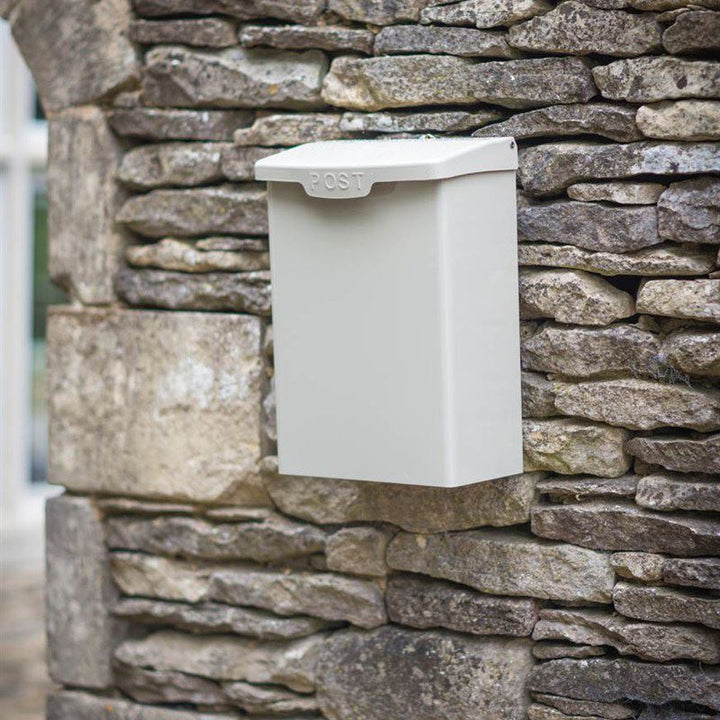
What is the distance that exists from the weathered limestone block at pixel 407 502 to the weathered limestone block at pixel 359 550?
30mm

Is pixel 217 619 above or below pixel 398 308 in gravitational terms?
below

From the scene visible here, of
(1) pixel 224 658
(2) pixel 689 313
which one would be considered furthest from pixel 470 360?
(1) pixel 224 658

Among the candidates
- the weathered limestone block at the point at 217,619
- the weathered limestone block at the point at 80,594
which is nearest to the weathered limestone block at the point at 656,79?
the weathered limestone block at the point at 217,619

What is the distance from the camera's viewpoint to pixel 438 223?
2.22 m

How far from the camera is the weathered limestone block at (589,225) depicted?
2.29 meters

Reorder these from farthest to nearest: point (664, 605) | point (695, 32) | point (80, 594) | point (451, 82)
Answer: point (80, 594) → point (451, 82) → point (664, 605) → point (695, 32)

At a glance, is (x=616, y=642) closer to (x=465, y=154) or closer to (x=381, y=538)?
(x=381, y=538)

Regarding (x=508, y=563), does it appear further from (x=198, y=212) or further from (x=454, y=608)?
(x=198, y=212)

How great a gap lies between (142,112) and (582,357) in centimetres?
116

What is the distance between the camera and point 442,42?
2457 mm

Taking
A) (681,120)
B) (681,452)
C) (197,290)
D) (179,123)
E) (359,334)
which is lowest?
(681,452)

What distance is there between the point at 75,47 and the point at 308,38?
2.06 feet

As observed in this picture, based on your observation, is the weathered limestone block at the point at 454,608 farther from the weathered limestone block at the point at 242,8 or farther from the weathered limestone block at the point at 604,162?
the weathered limestone block at the point at 242,8

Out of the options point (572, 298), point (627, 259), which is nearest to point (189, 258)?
point (572, 298)
